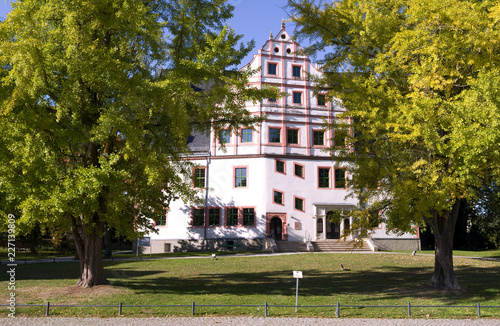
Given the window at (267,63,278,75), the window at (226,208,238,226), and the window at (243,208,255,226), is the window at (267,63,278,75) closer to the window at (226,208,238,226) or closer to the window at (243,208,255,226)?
the window at (243,208,255,226)

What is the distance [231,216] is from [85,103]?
2336cm

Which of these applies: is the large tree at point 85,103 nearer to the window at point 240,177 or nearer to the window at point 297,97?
the window at point 240,177

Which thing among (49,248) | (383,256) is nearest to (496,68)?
(383,256)

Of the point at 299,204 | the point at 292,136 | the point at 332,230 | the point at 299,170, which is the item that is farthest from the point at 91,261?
A: the point at 332,230

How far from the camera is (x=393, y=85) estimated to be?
591 inches

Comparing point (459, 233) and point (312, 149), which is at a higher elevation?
point (312, 149)

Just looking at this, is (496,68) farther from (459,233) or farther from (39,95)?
(459,233)

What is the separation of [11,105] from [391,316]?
1222 cm

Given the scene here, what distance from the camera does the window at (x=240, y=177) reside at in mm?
36688

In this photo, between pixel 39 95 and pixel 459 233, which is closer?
pixel 39 95

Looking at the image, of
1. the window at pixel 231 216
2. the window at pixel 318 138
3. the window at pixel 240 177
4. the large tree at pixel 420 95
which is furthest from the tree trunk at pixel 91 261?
the window at pixel 318 138

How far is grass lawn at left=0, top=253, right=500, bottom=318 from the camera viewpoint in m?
12.2

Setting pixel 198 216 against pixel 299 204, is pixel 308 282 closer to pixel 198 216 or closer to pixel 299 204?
pixel 299 204

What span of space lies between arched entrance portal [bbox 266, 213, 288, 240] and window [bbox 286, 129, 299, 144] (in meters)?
6.32
